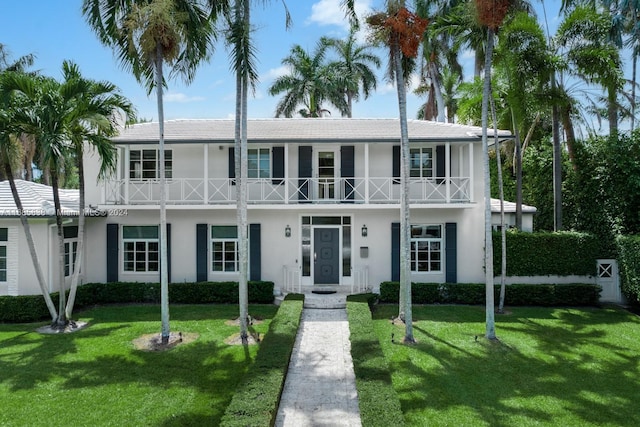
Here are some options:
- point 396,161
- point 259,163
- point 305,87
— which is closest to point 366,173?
point 396,161

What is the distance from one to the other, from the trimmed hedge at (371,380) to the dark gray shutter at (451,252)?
5176 millimetres

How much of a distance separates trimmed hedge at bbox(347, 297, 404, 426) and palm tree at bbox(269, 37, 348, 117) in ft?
71.1

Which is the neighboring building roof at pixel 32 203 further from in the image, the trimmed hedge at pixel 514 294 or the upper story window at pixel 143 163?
the trimmed hedge at pixel 514 294

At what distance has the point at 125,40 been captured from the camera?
35.1 feet

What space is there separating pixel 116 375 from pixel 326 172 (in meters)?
9.73

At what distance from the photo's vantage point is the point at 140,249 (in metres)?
15.7

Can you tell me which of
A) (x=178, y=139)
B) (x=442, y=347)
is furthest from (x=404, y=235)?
(x=178, y=139)

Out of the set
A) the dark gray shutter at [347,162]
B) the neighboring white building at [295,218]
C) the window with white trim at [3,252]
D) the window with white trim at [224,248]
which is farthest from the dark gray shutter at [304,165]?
the window with white trim at [3,252]

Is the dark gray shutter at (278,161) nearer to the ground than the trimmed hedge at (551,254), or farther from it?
farther from it

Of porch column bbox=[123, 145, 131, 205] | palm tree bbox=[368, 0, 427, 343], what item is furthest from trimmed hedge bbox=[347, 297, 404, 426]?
porch column bbox=[123, 145, 131, 205]

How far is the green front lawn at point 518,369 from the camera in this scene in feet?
23.7

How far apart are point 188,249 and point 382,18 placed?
33.0ft

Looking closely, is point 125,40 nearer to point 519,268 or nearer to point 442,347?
point 442,347

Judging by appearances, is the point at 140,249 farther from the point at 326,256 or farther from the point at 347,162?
the point at 347,162
